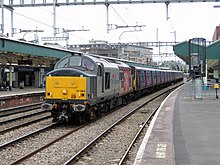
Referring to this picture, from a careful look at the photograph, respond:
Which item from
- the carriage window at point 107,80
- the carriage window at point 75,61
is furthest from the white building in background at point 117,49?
the carriage window at point 75,61

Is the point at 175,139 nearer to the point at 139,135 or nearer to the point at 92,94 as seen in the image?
the point at 139,135

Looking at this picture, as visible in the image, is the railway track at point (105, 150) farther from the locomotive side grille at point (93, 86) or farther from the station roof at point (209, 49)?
the station roof at point (209, 49)

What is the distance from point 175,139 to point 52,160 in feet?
11.9

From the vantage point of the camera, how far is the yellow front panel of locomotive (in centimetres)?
1314

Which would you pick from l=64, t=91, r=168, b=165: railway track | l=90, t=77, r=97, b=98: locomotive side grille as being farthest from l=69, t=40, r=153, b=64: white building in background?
l=64, t=91, r=168, b=165: railway track

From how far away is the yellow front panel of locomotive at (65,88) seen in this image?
13141 millimetres

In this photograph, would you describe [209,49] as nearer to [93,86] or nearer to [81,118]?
[93,86]

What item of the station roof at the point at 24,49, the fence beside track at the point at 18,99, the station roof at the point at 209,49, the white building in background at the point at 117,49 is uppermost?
the white building in background at the point at 117,49

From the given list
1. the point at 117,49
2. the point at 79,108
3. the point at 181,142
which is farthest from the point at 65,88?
the point at 117,49

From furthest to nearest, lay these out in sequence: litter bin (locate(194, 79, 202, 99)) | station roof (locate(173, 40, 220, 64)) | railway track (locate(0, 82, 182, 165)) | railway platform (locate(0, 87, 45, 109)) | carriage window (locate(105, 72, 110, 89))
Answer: station roof (locate(173, 40, 220, 64)) → litter bin (locate(194, 79, 202, 99)) → railway platform (locate(0, 87, 45, 109)) → carriage window (locate(105, 72, 110, 89)) → railway track (locate(0, 82, 182, 165))

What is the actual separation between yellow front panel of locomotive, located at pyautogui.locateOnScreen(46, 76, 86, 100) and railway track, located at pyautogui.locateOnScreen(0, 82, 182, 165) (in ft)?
4.21

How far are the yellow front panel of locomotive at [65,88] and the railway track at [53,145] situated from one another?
1.28m

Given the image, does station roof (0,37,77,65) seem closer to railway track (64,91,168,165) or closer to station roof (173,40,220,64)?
station roof (173,40,220,64)

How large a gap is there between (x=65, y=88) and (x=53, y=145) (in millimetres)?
3677
